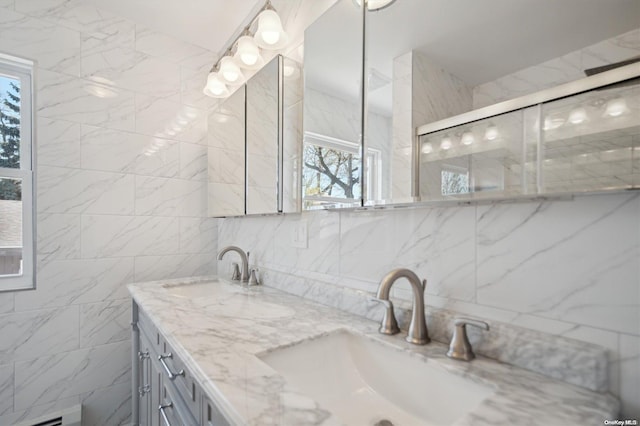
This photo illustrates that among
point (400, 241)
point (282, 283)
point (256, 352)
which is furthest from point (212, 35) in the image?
point (256, 352)

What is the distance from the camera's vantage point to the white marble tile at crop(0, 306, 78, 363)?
1.52 metres

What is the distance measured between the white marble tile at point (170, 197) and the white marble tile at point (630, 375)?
2106 millimetres

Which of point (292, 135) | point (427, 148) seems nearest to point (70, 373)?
point (292, 135)

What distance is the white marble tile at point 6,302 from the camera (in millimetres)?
1510

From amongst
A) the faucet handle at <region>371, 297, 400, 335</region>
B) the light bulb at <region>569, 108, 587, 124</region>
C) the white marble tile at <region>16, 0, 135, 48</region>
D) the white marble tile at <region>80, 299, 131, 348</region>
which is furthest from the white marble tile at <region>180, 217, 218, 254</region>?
the light bulb at <region>569, 108, 587, 124</region>

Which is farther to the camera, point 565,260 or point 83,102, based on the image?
point 83,102

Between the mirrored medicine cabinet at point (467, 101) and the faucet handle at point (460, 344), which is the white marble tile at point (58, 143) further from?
the faucet handle at point (460, 344)

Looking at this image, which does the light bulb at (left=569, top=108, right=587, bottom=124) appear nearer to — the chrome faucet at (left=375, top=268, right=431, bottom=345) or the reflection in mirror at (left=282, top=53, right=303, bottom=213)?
the chrome faucet at (left=375, top=268, right=431, bottom=345)

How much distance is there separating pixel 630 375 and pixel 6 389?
2.38 m

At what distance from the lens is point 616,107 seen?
502 mm

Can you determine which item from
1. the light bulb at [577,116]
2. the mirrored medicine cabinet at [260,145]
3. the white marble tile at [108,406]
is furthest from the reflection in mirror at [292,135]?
the white marble tile at [108,406]

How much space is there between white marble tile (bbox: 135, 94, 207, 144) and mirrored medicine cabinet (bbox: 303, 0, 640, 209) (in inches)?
53.7

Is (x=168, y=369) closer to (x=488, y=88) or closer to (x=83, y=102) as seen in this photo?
A: (x=488, y=88)

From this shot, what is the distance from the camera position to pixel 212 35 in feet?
6.55
